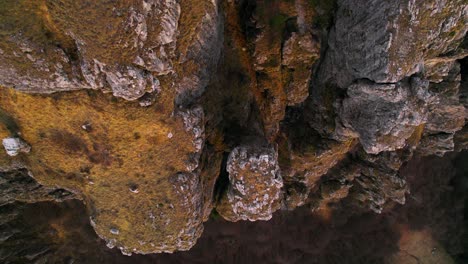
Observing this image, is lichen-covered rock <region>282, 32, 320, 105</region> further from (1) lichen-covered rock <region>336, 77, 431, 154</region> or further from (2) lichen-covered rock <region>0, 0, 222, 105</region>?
(2) lichen-covered rock <region>0, 0, 222, 105</region>

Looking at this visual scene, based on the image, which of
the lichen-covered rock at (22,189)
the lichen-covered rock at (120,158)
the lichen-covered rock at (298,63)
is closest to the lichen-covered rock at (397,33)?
the lichen-covered rock at (298,63)

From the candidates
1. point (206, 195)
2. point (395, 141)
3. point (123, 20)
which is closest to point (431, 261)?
point (395, 141)

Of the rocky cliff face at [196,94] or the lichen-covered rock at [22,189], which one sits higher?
the rocky cliff face at [196,94]

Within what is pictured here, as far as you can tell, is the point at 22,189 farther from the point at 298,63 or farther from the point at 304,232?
the point at 304,232

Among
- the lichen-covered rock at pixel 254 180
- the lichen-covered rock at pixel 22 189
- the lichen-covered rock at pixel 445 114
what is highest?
the lichen-covered rock at pixel 445 114

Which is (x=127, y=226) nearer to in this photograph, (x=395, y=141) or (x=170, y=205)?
(x=170, y=205)

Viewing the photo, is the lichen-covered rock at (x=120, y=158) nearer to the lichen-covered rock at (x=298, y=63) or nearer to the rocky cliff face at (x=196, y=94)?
the rocky cliff face at (x=196, y=94)

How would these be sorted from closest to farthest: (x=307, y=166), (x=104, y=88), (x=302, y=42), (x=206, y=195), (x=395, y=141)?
(x=104, y=88) < (x=395, y=141) < (x=302, y=42) < (x=206, y=195) < (x=307, y=166)
